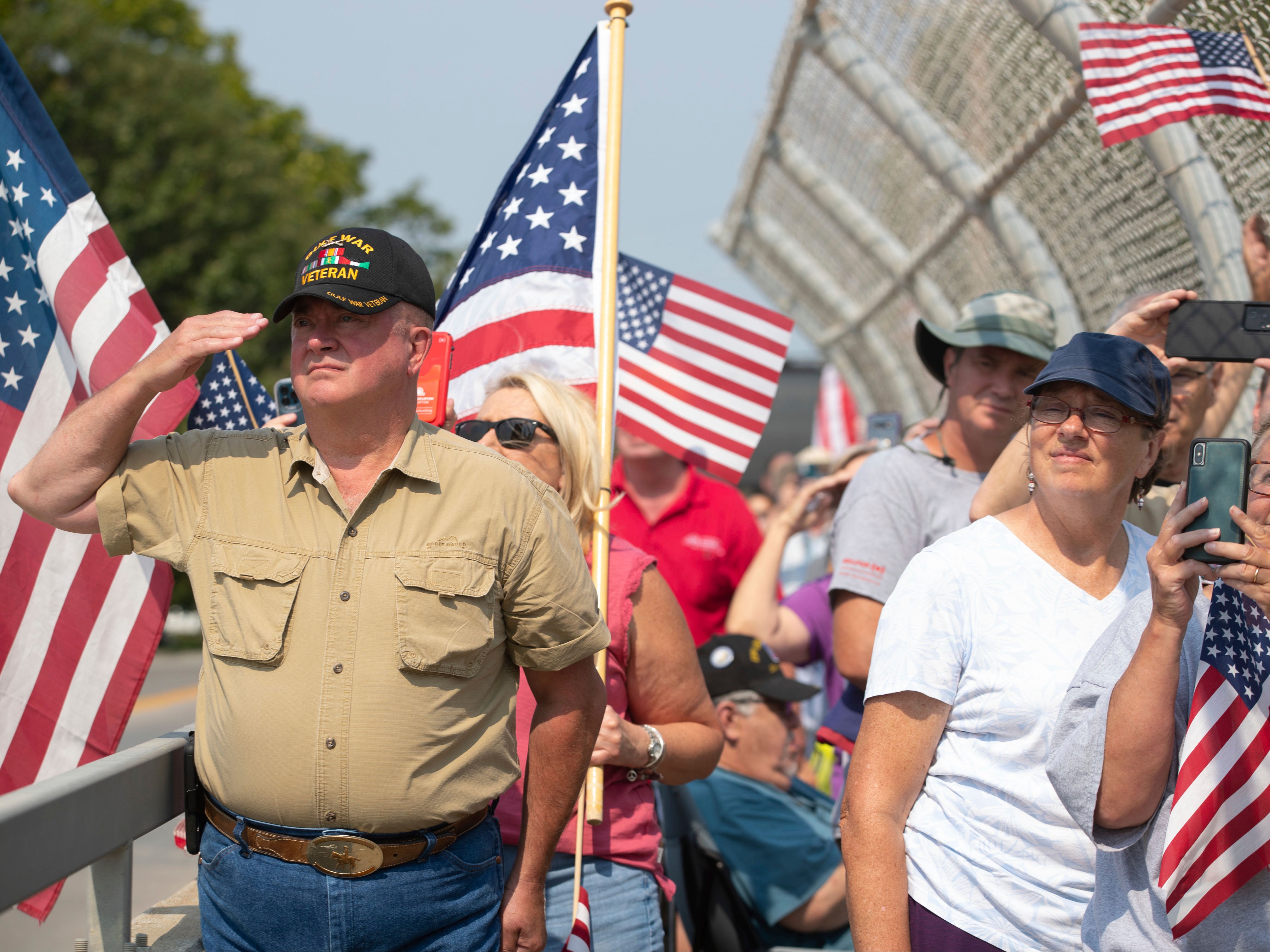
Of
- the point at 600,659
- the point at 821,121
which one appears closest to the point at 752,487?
the point at 821,121

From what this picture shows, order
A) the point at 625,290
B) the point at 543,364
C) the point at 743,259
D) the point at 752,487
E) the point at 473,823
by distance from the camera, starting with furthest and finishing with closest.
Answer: the point at 752,487
the point at 743,259
the point at 625,290
the point at 543,364
the point at 473,823

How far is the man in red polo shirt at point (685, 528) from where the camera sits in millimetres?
5086

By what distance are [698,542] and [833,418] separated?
36.1 feet

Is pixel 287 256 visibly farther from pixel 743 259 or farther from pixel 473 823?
pixel 473 823

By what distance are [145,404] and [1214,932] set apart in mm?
2136

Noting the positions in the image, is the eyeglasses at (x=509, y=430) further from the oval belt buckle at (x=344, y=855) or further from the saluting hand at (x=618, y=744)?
the oval belt buckle at (x=344, y=855)

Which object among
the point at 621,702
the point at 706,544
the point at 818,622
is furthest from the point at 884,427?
the point at 621,702

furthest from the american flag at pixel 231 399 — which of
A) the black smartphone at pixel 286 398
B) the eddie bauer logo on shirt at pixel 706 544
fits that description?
the eddie bauer logo on shirt at pixel 706 544

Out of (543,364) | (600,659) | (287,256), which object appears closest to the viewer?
(600,659)

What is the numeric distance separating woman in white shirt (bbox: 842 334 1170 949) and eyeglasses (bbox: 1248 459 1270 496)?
22 cm

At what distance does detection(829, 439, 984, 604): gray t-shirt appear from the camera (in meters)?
Answer: 3.34

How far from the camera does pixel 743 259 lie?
13695mm

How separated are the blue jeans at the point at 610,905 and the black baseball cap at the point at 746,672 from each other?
1306mm

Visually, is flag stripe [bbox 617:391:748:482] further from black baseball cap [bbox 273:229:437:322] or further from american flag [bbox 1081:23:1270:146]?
black baseball cap [bbox 273:229:437:322]
